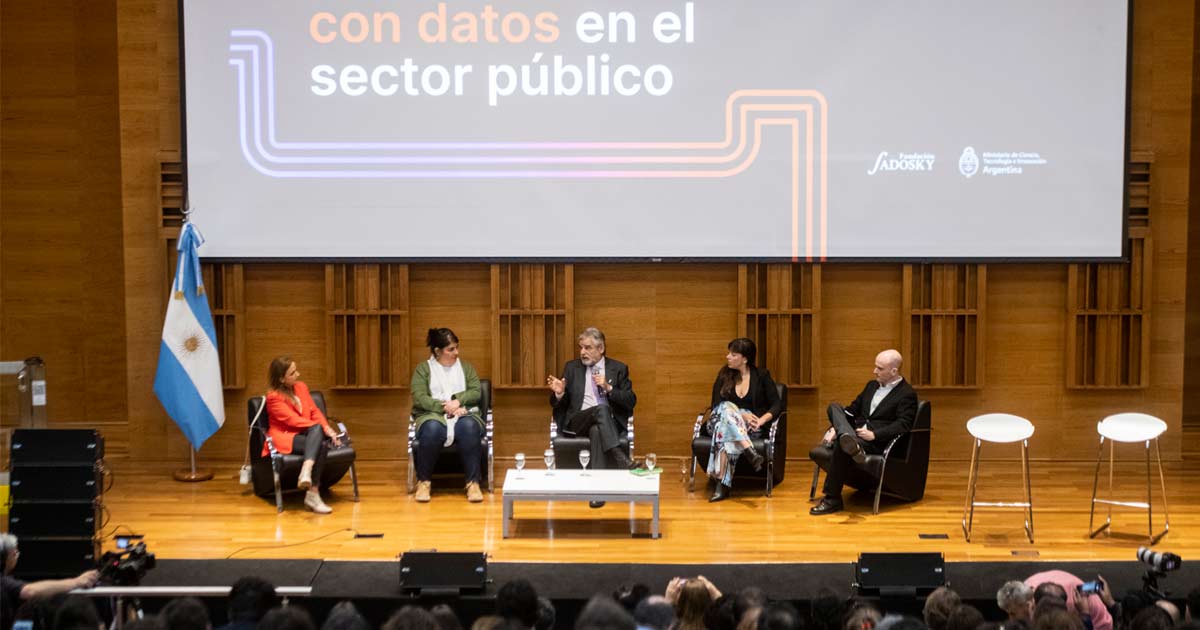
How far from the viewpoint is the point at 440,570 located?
5.81 meters

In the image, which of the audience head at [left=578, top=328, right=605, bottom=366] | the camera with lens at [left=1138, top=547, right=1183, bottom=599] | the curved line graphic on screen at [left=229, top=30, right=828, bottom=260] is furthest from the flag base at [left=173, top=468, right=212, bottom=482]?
the camera with lens at [left=1138, top=547, right=1183, bottom=599]

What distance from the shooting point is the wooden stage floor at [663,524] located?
22.1 feet

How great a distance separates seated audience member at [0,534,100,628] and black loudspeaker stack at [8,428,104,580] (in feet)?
1.31

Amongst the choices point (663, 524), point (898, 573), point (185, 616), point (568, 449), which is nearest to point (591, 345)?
point (568, 449)

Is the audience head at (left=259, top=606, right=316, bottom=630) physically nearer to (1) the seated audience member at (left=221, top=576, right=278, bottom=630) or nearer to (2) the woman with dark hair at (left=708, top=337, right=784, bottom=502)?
(1) the seated audience member at (left=221, top=576, right=278, bottom=630)

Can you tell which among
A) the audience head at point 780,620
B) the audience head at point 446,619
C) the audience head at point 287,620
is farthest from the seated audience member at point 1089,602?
the audience head at point 287,620

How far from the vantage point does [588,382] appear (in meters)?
8.22

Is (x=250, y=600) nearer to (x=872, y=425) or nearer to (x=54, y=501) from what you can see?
(x=54, y=501)

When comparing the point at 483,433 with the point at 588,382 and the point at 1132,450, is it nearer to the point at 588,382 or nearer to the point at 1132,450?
the point at 588,382

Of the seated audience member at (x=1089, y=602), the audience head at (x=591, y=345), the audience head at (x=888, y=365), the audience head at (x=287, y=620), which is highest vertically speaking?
the audience head at (x=591, y=345)

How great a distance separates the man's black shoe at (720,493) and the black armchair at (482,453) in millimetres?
1401

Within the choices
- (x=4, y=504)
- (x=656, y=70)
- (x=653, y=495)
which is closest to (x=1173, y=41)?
(x=656, y=70)

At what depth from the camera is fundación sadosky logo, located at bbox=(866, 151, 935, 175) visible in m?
8.52

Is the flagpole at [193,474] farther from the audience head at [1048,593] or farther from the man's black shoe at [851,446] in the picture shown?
the audience head at [1048,593]
